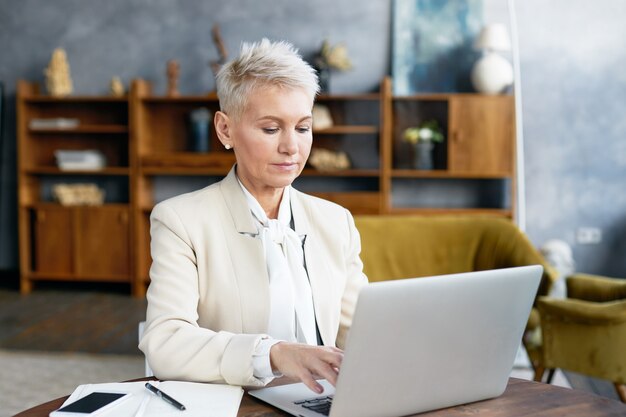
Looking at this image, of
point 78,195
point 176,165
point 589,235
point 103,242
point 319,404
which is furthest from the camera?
point 78,195

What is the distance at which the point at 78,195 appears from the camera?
19.5ft

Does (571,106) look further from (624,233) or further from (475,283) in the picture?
(475,283)

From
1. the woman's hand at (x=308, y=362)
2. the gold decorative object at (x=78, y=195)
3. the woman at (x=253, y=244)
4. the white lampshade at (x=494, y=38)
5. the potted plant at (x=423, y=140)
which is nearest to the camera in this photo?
the woman's hand at (x=308, y=362)

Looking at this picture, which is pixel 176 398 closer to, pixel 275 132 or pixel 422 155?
pixel 275 132

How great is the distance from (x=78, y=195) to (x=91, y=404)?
203 inches

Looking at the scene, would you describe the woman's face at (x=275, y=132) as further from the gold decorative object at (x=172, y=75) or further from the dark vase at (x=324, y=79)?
the gold decorative object at (x=172, y=75)

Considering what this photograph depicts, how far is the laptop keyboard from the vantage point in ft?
3.52

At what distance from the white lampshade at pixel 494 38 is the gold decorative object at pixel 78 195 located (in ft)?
11.2

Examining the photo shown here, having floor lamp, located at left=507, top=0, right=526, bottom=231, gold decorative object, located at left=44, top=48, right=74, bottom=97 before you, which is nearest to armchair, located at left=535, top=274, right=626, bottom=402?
floor lamp, located at left=507, top=0, right=526, bottom=231

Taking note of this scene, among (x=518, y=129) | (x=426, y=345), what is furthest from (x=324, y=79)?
(x=426, y=345)

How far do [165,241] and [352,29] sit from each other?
4.66m

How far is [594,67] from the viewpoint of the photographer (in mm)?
5480

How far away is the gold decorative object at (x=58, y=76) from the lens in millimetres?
5777

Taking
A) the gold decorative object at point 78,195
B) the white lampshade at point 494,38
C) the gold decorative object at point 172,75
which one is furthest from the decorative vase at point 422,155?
the gold decorative object at point 78,195
